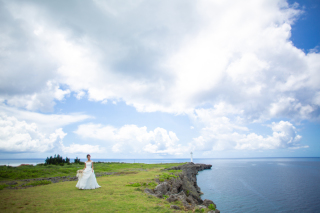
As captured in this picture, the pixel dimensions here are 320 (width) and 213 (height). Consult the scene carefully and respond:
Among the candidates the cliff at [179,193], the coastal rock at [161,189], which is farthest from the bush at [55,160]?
the coastal rock at [161,189]

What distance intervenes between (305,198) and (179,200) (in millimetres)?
40523

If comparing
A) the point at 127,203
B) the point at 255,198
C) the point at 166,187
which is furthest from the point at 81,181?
the point at 255,198

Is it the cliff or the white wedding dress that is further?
the white wedding dress

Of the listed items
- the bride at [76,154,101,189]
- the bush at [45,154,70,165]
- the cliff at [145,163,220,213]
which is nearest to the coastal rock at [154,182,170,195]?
the cliff at [145,163,220,213]

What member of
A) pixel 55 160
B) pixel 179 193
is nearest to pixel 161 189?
pixel 179 193

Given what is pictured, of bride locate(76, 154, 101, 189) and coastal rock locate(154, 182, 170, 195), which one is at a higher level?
bride locate(76, 154, 101, 189)

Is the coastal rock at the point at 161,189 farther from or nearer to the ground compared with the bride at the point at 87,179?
nearer to the ground

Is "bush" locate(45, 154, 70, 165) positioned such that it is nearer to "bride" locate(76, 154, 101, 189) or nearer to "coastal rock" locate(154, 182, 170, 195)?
"bride" locate(76, 154, 101, 189)

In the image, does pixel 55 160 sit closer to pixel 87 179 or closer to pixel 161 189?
pixel 87 179

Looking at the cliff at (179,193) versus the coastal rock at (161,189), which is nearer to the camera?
the cliff at (179,193)

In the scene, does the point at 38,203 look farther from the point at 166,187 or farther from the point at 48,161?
the point at 48,161

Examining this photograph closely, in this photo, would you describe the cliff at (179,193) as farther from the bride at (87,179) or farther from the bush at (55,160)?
the bush at (55,160)

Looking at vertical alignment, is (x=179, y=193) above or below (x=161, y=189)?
below

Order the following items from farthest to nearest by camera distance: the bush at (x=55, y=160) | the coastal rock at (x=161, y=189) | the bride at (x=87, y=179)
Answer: the bush at (x=55, y=160)
the coastal rock at (x=161, y=189)
the bride at (x=87, y=179)
